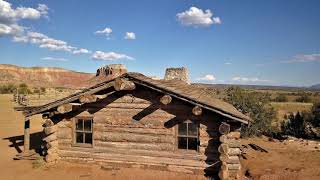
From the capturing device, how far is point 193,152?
11.8 metres

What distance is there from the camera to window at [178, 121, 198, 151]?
39.0ft

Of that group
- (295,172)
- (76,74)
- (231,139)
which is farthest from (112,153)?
(76,74)

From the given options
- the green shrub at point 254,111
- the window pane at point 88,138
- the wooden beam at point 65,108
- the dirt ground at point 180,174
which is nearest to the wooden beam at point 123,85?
the wooden beam at point 65,108

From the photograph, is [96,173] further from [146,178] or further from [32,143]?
[32,143]

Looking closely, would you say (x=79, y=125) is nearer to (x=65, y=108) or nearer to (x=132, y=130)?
(x=65, y=108)

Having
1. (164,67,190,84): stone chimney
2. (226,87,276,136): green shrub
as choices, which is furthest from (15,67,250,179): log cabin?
(226,87,276,136): green shrub

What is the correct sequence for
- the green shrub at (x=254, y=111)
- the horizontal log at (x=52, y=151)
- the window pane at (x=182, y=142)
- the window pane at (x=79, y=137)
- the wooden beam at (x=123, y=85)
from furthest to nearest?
1. the green shrub at (x=254, y=111)
2. the window pane at (x=79, y=137)
3. the horizontal log at (x=52, y=151)
4. the window pane at (x=182, y=142)
5. the wooden beam at (x=123, y=85)

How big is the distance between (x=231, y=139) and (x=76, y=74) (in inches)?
5798

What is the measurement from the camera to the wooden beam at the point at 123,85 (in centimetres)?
1153

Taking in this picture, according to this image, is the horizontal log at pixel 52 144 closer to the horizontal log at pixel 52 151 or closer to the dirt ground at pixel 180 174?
the horizontal log at pixel 52 151

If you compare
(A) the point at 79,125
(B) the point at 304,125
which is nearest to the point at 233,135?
(A) the point at 79,125

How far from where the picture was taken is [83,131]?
43.1ft

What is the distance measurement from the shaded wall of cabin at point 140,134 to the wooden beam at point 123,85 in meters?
0.65

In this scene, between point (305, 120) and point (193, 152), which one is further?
point (305, 120)
